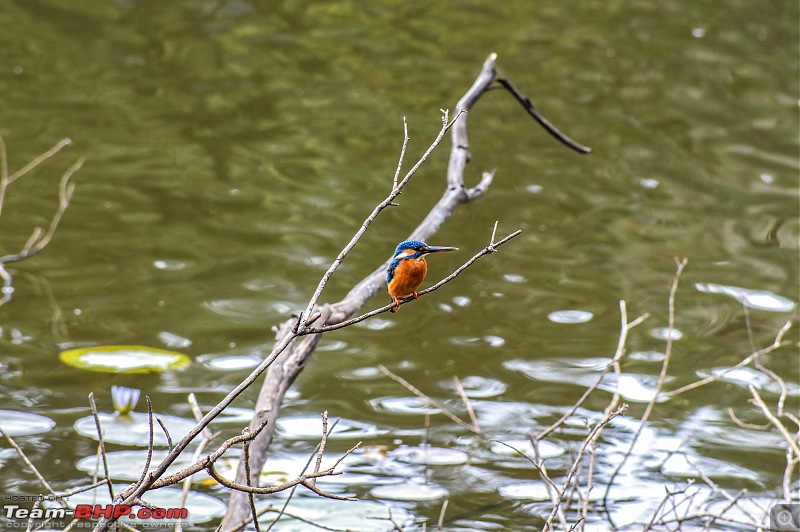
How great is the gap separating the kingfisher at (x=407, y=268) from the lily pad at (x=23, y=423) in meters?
2.51

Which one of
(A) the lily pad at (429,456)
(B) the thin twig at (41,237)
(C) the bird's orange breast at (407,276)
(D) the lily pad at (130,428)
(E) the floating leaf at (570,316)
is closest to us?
(C) the bird's orange breast at (407,276)

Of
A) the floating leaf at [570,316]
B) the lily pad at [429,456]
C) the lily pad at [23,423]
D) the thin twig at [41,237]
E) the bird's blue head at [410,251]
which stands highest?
the thin twig at [41,237]

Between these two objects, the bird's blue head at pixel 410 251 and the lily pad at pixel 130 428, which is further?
the lily pad at pixel 130 428

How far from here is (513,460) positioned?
4504 mm

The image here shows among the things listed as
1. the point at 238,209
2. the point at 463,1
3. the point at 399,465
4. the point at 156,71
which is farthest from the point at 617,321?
the point at 463,1

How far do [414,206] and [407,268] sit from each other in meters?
4.78

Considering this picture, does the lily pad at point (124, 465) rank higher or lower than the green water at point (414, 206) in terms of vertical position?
lower

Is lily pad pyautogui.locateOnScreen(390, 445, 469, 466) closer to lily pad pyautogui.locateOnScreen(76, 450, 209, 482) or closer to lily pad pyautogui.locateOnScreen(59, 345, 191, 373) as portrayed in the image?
lily pad pyautogui.locateOnScreen(76, 450, 209, 482)

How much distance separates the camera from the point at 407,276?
8.64 feet

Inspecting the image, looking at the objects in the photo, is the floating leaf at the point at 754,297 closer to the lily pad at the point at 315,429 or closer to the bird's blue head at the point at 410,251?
the lily pad at the point at 315,429

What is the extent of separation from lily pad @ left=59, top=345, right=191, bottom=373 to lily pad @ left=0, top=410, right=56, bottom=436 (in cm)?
50

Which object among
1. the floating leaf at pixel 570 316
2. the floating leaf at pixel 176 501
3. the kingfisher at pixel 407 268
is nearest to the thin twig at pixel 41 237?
the floating leaf at pixel 176 501

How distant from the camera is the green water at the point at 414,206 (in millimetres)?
4930

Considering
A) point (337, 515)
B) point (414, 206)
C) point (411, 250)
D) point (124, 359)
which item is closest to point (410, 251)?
point (411, 250)
